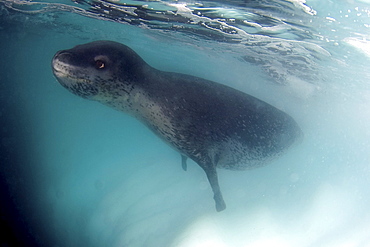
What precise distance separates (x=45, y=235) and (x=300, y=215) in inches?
482

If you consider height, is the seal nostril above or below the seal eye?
above

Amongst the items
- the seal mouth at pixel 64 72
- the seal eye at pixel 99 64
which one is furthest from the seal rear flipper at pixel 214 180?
the seal mouth at pixel 64 72

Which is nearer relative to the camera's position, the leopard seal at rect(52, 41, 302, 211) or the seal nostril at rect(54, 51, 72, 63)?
the seal nostril at rect(54, 51, 72, 63)

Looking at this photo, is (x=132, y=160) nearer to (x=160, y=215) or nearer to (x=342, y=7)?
(x=160, y=215)

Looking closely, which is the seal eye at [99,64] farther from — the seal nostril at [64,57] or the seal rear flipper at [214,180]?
the seal rear flipper at [214,180]

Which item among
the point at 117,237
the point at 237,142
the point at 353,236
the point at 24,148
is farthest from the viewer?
the point at 353,236

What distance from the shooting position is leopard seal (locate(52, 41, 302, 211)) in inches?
137

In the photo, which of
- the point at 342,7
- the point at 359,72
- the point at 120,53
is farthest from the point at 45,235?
the point at 359,72

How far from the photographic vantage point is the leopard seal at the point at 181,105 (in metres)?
3.48

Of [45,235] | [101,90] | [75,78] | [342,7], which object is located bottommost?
[45,235]

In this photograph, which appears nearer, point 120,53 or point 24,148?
point 120,53

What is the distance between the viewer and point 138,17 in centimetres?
1061

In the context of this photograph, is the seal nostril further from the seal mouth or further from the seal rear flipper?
the seal rear flipper

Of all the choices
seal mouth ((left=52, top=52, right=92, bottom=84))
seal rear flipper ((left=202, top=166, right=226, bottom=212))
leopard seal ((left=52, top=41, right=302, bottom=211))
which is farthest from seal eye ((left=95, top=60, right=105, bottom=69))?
seal rear flipper ((left=202, top=166, right=226, bottom=212))
